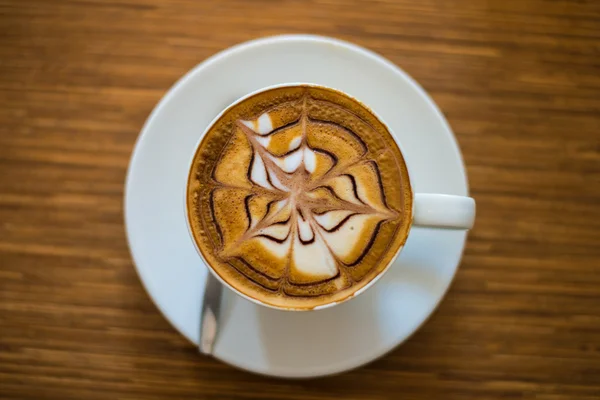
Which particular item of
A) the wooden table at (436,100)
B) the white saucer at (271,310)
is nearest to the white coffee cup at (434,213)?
the white saucer at (271,310)

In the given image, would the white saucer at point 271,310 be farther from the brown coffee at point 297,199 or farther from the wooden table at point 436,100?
the wooden table at point 436,100

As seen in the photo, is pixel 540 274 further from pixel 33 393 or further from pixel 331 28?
pixel 33 393

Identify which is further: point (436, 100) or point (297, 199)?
point (436, 100)

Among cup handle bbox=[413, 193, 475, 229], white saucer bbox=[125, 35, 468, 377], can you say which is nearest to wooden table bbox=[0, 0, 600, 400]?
white saucer bbox=[125, 35, 468, 377]

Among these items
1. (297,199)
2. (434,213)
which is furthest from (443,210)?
(297,199)

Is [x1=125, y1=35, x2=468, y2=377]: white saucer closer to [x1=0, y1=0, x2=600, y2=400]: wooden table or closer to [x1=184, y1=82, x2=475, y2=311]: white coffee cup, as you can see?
[x1=184, y1=82, x2=475, y2=311]: white coffee cup

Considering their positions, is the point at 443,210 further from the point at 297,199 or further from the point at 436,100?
the point at 436,100

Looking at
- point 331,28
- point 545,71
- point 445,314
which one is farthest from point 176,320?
point 545,71
